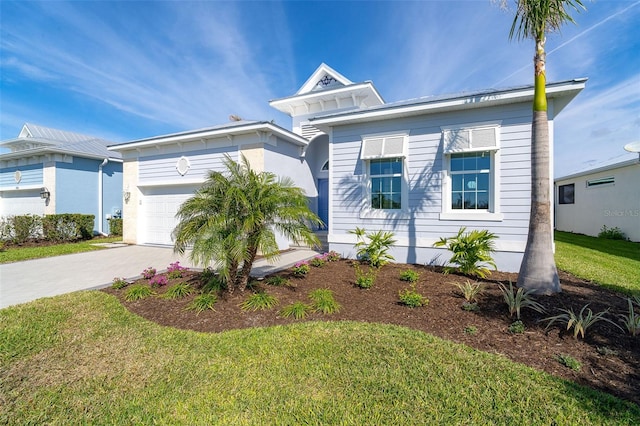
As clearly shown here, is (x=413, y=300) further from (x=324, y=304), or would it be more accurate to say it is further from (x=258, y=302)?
(x=258, y=302)

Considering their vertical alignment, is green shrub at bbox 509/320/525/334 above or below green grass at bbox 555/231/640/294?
below

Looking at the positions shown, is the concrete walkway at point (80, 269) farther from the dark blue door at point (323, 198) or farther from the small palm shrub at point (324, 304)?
the dark blue door at point (323, 198)

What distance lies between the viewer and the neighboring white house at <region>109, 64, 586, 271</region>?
→ 21.7ft

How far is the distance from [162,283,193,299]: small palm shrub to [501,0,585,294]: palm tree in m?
6.20

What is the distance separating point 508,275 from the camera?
6.32m

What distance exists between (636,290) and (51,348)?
964cm

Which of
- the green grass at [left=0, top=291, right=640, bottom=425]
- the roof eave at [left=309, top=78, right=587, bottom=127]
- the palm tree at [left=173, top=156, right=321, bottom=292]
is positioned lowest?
the green grass at [left=0, top=291, right=640, bottom=425]

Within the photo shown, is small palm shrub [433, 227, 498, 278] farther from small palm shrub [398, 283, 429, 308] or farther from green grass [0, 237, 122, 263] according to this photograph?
green grass [0, 237, 122, 263]

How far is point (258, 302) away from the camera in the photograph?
4.53 meters

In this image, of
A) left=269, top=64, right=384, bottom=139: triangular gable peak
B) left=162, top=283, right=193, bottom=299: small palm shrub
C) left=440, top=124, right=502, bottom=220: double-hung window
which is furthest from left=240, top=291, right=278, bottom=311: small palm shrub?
left=269, top=64, right=384, bottom=139: triangular gable peak

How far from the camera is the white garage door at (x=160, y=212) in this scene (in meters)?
11.3

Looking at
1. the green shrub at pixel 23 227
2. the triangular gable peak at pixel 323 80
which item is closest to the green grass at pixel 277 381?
the green shrub at pixel 23 227

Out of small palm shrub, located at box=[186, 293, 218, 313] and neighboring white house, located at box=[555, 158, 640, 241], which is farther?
neighboring white house, located at box=[555, 158, 640, 241]

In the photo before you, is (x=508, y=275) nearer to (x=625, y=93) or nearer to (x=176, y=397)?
(x=176, y=397)
